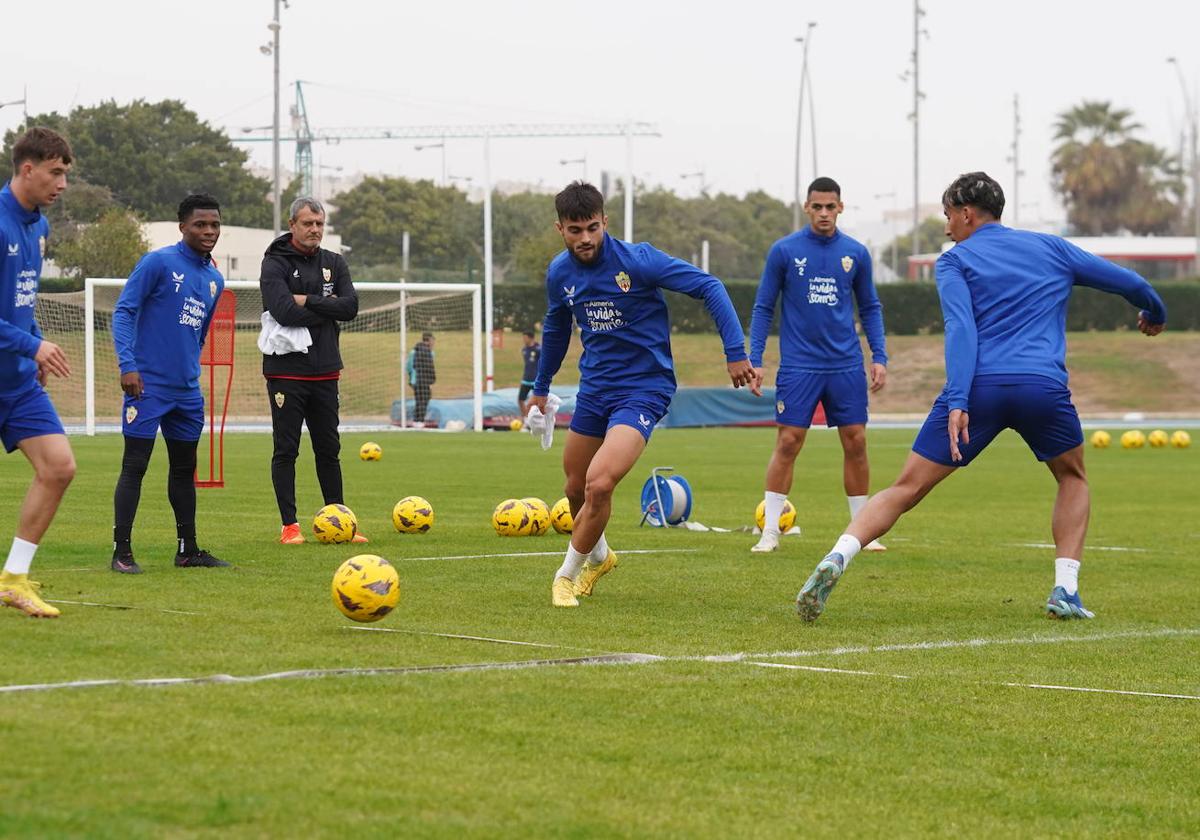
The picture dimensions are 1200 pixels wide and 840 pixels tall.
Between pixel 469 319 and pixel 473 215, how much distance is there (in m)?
49.3

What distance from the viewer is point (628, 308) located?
8.88 metres

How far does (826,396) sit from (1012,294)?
13.0ft

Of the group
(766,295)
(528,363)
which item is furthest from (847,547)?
(528,363)

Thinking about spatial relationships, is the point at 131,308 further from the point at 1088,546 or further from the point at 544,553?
the point at 1088,546

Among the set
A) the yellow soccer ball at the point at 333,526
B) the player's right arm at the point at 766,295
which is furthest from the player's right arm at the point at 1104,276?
the yellow soccer ball at the point at 333,526

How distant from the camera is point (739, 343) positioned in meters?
8.66

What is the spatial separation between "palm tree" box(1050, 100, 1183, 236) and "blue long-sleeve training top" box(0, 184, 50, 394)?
294ft

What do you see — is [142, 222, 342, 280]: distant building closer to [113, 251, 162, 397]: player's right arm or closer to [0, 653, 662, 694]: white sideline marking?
[113, 251, 162, 397]: player's right arm

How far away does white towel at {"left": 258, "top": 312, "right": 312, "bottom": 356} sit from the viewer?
37.8 feet

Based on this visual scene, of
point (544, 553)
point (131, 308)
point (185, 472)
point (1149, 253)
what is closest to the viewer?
point (131, 308)

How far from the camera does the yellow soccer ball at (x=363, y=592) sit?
7270 millimetres

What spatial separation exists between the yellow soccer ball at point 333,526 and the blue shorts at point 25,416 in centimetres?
371

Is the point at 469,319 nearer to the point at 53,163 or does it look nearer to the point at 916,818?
the point at 53,163

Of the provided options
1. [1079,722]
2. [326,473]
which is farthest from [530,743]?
[326,473]
